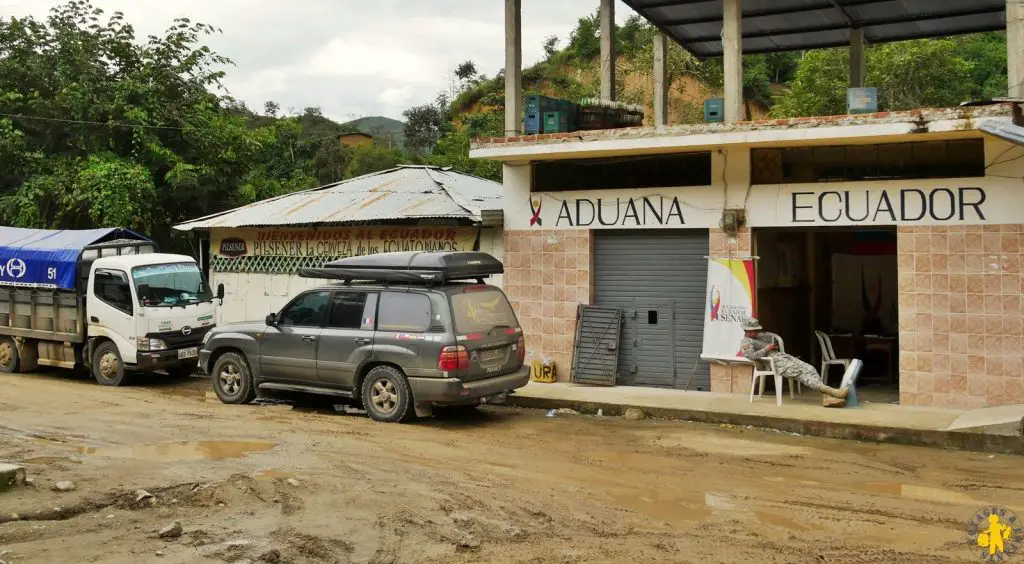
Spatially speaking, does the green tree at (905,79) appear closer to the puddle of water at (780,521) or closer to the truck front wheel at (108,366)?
the truck front wheel at (108,366)

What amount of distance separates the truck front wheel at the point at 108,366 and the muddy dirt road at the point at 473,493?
341 cm

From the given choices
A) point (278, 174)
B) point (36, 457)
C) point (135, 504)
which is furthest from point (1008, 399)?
point (278, 174)

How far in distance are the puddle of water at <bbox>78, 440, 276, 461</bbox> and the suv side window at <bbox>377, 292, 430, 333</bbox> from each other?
7.45 ft

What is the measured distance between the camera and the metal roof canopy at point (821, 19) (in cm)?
1535

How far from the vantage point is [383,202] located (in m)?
16.8

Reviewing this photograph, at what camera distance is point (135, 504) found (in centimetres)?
690

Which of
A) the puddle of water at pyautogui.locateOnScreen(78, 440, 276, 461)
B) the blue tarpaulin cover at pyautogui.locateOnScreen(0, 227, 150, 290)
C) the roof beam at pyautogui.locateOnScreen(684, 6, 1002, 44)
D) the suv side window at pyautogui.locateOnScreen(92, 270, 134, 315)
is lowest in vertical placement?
the puddle of water at pyautogui.locateOnScreen(78, 440, 276, 461)

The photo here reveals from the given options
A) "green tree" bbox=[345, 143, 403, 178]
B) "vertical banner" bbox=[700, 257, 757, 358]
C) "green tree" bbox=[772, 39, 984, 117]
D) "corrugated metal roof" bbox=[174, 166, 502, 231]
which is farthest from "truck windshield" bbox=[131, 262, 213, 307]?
"green tree" bbox=[345, 143, 403, 178]

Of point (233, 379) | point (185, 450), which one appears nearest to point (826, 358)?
point (233, 379)

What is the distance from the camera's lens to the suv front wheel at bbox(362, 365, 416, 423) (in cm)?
1095

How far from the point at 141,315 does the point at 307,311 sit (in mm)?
4150

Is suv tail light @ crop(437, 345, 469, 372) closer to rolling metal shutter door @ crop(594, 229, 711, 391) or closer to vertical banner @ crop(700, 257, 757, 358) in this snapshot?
rolling metal shutter door @ crop(594, 229, 711, 391)

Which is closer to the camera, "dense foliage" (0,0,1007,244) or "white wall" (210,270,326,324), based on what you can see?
"white wall" (210,270,326,324)

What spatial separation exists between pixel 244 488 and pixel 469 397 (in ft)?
12.3
